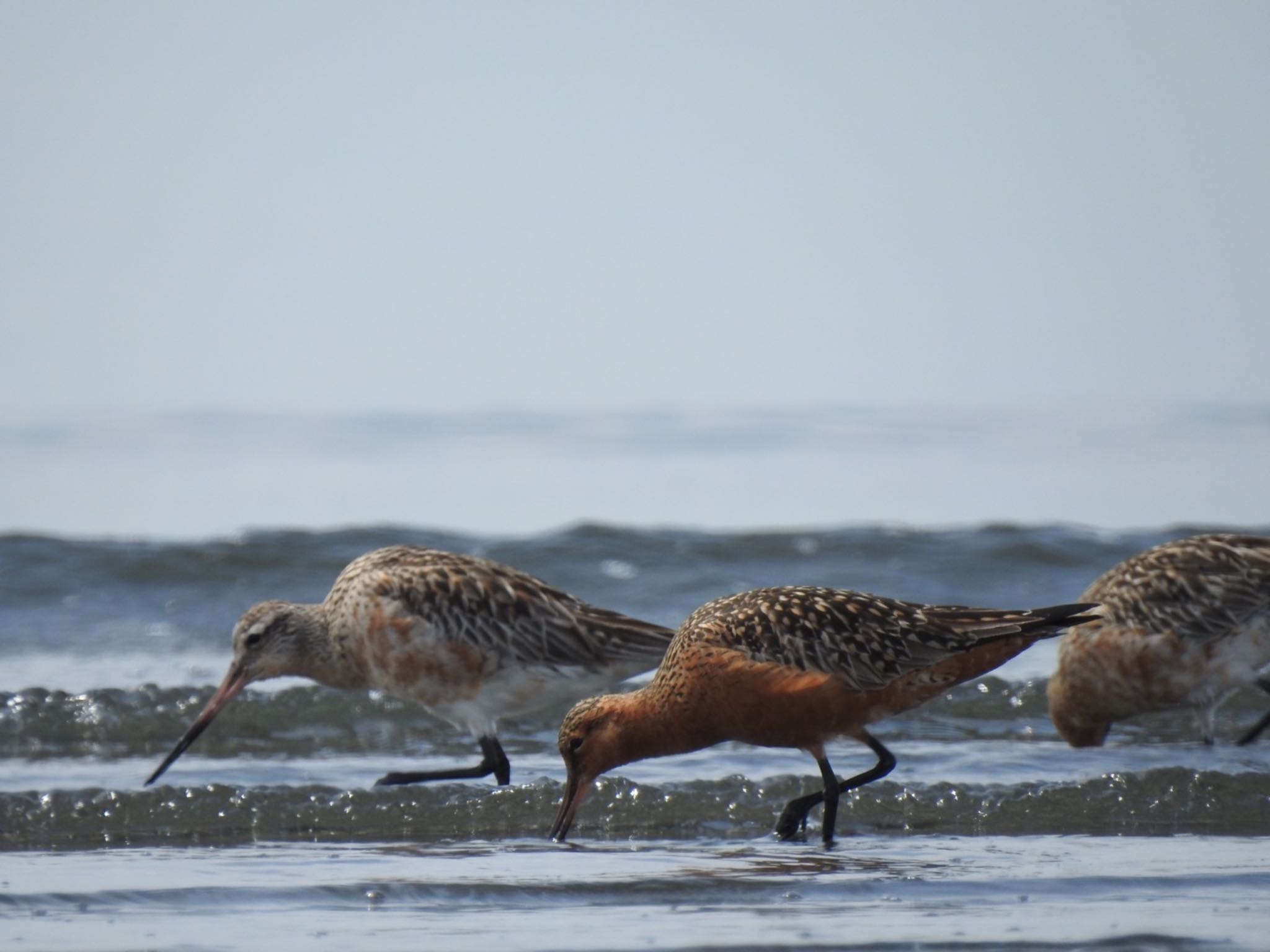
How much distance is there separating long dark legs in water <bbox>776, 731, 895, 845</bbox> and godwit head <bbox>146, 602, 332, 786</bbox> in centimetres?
275

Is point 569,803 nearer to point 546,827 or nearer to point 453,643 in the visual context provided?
point 546,827

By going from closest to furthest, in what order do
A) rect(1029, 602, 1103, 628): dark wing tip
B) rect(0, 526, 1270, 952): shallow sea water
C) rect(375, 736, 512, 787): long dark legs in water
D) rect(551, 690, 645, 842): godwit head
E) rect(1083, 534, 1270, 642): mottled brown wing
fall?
rect(0, 526, 1270, 952): shallow sea water
rect(1029, 602, 1103, 628): dark wing tip
rect(551, 690, 645, 842): godwit head
rect(375, 736, 512, 787): long dark legs in water
rect(1083, 534, 1270, 642): mottled brown wing

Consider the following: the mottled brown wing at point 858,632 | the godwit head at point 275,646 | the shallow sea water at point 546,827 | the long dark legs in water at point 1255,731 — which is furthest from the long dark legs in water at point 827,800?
the long dark legs in water at point 1255,731

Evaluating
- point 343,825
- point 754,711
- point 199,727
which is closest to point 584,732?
point 754,711

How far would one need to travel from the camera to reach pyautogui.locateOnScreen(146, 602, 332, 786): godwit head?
30.8 ft

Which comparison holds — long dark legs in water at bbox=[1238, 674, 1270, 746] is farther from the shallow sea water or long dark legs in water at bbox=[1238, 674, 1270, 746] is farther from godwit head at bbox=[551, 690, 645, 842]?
godwit head at bbox=[551, 690, 645, 842]

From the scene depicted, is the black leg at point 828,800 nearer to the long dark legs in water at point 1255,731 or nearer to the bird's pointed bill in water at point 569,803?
the bird's pointed bill in water at point 569,803

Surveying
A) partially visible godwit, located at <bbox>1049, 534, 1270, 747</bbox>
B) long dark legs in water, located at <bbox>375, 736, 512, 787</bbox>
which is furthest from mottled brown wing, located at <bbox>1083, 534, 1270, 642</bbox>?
long dark legs in water, located at <bbox>375, 736, 512, 787</bbox>

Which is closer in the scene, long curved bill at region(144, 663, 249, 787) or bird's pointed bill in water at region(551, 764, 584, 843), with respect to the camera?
bird's pointed bill in water at region(551, 764, 584, 843)

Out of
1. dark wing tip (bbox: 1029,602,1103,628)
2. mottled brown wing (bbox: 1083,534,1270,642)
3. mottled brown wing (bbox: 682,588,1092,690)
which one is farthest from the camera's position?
mottled brown wing (bbox: 1083,534,1270,642)

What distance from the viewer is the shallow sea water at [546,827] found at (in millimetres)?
5836

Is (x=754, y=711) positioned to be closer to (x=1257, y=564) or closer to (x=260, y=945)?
(x=260, y=945)

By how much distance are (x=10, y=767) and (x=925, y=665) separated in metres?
4.75

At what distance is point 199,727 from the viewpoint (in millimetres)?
9039
